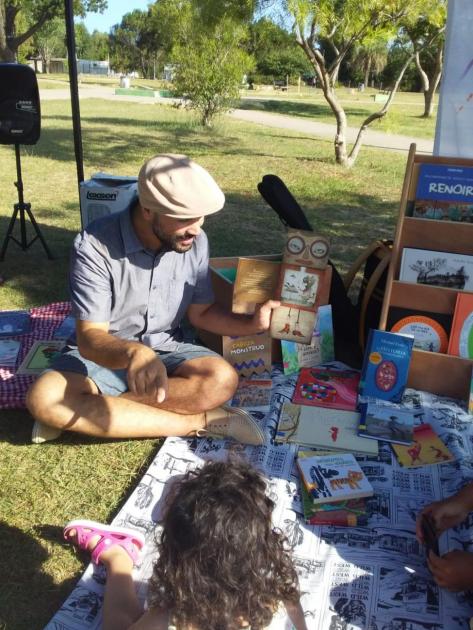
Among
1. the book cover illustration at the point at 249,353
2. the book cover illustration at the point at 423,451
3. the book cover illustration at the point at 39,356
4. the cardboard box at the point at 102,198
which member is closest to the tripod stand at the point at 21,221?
the cardboard box at the point at 102,198

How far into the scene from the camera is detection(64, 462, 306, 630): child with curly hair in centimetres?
138

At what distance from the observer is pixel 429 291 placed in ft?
10.3

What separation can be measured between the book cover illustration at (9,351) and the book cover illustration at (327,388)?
1587 mm

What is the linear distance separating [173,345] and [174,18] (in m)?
14.5

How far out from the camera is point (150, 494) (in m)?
2.44

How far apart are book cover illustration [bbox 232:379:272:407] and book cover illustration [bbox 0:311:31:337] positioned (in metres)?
1.43

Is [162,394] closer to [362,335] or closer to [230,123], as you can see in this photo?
[362,335]

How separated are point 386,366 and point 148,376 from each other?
1.44 metres

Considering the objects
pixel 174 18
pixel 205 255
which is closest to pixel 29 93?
pixel 205 255

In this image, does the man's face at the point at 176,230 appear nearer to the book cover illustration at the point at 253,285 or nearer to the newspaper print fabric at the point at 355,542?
the book cover illustration at the point at 253,285

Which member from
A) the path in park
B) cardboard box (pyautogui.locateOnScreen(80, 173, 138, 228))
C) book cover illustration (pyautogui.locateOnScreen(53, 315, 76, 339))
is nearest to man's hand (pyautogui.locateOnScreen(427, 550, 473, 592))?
book cover illustration (pyautogui.locateOnScreen(53, 315, 76, 339))

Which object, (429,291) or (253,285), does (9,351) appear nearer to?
(253,285)

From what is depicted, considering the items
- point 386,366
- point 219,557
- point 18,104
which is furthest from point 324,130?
point 219,557

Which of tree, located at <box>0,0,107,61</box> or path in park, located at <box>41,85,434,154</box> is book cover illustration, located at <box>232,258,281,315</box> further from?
tree, located at <box>0,0,107,61</box>
